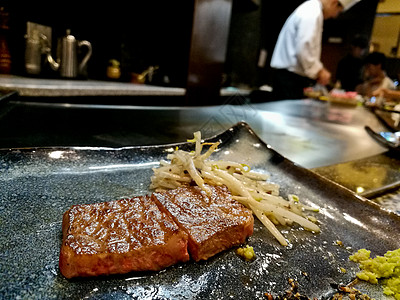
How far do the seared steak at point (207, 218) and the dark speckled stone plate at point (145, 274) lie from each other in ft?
0.19

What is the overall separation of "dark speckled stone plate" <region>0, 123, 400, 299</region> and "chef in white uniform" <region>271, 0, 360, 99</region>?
5.08 m

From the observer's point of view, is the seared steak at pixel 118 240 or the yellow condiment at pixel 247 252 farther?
the yellow condiment at pixel 247 252

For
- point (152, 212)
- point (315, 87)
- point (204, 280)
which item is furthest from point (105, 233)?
point (315, 87)

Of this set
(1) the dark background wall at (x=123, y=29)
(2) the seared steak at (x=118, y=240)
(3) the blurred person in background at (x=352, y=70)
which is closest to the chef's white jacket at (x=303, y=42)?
(1) the dark background wall at (x=123, y=29)

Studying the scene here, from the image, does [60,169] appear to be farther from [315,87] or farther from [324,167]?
[315,87]

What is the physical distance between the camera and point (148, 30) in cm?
653

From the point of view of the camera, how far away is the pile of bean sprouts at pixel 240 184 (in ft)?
5.13

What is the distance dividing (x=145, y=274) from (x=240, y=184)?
0.84m

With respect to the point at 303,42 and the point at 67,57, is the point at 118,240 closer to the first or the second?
the point at 67,57

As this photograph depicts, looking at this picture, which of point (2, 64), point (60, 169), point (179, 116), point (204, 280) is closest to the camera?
point (204, 280)

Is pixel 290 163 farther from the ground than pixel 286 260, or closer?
farther from the ground

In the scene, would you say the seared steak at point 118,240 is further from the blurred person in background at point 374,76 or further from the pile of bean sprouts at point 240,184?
the blurred person in background at point 374,76

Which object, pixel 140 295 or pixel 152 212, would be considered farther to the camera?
pixel 152 212

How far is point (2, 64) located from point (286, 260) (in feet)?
17.6
